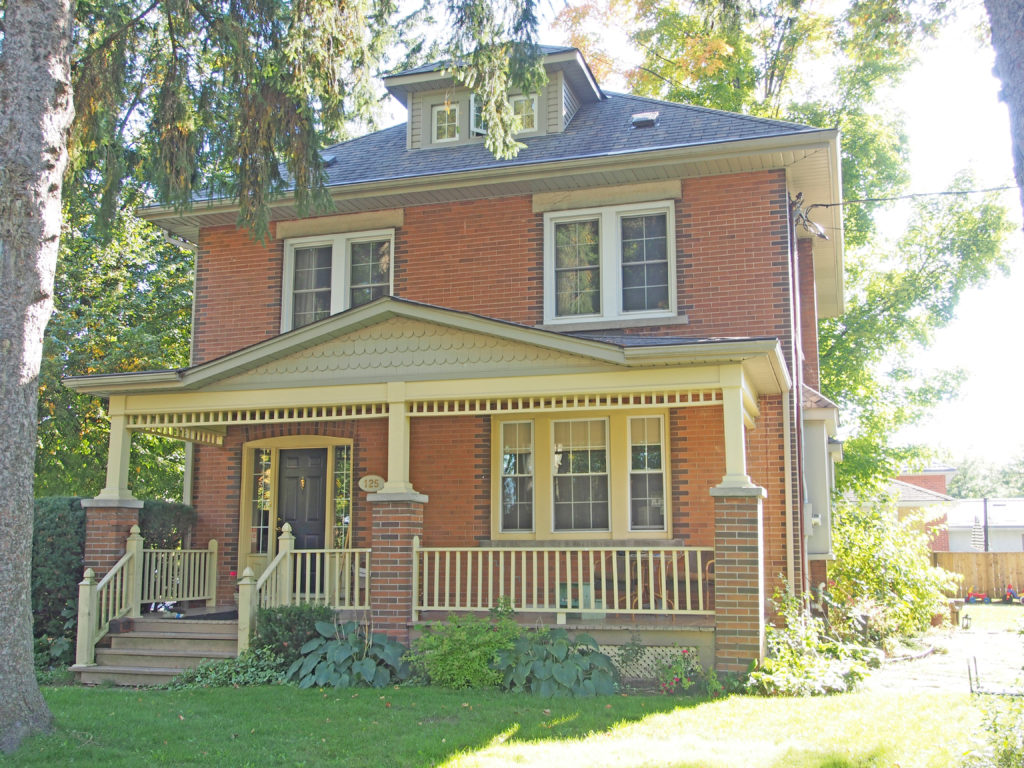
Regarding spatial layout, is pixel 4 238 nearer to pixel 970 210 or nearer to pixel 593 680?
pixel 593 680

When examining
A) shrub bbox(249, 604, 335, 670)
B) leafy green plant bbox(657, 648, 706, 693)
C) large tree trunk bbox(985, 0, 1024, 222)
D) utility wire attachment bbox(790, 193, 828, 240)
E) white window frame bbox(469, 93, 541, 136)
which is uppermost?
white window frame bbox(469, 93, 541, 136)

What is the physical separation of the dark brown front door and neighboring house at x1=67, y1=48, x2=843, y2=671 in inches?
1.6

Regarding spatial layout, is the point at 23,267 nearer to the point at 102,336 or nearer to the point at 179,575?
the point at 179,575

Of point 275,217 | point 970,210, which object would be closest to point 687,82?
point 970,210

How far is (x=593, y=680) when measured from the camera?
30.5 ft

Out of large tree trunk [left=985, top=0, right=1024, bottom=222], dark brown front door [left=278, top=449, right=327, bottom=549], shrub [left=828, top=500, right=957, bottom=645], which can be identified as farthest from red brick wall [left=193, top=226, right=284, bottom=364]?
large tree trunk [left=985, top=0, right=1024, bottom=222]

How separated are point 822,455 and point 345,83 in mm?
7851

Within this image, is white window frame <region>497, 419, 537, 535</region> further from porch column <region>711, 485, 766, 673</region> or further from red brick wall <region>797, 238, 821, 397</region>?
red brick wall <region>797, 238, 821, 397</region>

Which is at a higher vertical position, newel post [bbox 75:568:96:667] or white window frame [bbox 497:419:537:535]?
white window frame [bbox 497:419:537:535]

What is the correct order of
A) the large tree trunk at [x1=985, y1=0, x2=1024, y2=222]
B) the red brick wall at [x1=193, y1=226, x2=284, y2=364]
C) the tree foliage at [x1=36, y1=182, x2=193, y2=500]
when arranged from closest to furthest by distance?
the large tree trunk at [x1=985, y1=0, x2=1024, y2=222] < the red brick wall at [x1=193, y1=226, x2=284, y2=364] < the tree foliage at [x1=36, y1=182, x2=193, y2=500]

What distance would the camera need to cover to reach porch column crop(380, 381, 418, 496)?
10742 mm

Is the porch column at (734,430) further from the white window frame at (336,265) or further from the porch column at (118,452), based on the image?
the porch column at (118,452)

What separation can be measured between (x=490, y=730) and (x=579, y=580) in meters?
2.97

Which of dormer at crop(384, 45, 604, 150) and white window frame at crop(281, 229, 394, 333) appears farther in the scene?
dormer at crop(384, 45, 604, 150)
